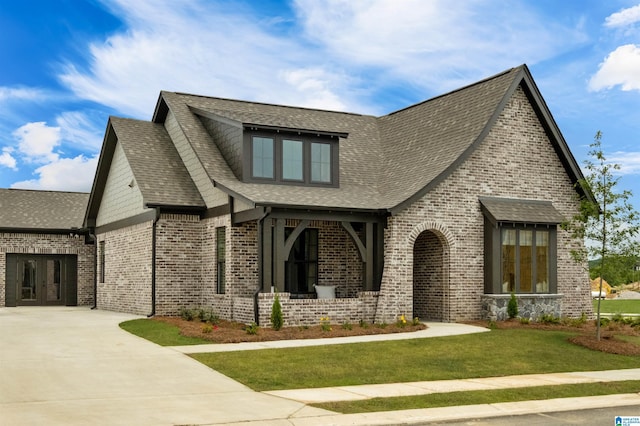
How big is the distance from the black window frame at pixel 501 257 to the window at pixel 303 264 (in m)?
5.50

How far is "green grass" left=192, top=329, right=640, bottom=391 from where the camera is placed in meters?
13.9

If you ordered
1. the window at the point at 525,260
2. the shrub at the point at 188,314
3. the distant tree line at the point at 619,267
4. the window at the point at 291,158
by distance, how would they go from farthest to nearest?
1. the window at the point at 525,260
2. the window at the point at 291,158
3. the shrub at the point at 188,314
4. the distant tree line at the point at 619,267

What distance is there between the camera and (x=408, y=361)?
15641 millimetres

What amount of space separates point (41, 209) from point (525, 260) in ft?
76.2

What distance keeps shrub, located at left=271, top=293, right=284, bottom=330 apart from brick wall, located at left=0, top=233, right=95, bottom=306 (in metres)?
17.3

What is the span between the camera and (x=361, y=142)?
2920cm

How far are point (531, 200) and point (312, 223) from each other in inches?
292

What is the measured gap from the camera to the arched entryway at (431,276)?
23906 millimetres

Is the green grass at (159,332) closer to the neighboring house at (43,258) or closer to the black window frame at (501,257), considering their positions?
the black window frame at (501,257)

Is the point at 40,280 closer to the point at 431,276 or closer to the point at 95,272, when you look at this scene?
the point at 95,272

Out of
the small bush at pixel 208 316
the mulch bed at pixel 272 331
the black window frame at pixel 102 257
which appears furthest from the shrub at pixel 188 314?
the black window frame at pixel 102 257

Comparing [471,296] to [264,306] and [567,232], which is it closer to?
[567,232]

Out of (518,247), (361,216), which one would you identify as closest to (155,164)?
(361,216)

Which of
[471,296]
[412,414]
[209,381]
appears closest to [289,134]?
[471,296]
